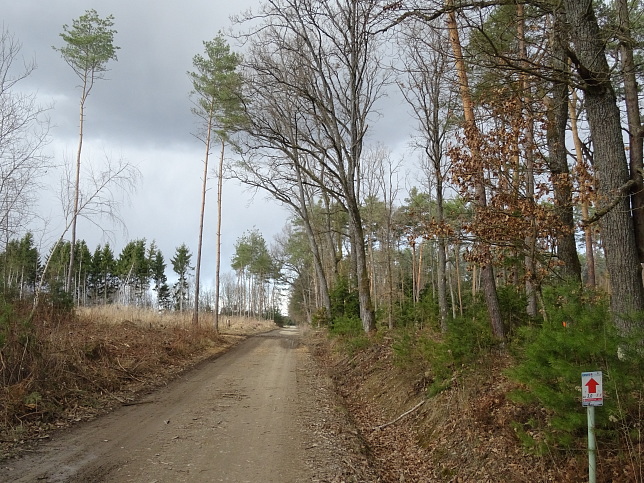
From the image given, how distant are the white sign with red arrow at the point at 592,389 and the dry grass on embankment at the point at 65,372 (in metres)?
6.26

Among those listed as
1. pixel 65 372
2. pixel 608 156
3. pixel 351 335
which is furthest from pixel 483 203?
pixel 351 335

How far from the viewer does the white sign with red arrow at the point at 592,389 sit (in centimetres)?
355

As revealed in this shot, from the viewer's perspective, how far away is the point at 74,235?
21.7 m

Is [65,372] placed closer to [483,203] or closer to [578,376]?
[483,203]

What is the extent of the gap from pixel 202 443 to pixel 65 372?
3.75 meters

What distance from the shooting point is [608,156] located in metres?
5.82

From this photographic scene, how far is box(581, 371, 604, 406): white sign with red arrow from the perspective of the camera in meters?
3.55

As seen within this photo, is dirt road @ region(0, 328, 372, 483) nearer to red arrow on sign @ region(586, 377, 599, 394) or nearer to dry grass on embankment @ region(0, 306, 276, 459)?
dry grass on embankment @ region(0, 306, 276, 459)

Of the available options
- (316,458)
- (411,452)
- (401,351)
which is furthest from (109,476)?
(401,351)

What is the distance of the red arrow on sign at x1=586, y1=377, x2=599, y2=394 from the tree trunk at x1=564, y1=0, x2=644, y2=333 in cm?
224

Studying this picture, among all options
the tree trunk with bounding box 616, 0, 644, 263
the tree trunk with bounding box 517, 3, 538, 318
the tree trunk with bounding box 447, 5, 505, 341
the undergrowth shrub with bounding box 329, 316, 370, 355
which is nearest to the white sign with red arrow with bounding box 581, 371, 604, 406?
the tree trunk with bounding box 616, 0, 644, 263

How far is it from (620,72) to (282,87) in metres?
12.5

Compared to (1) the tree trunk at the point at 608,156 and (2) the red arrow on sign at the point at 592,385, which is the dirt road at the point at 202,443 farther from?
(1) the tree trunk at the point at 608,156

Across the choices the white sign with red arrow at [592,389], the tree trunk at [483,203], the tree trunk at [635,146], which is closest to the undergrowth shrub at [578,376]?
the white sign with red arrow at [592,389]
